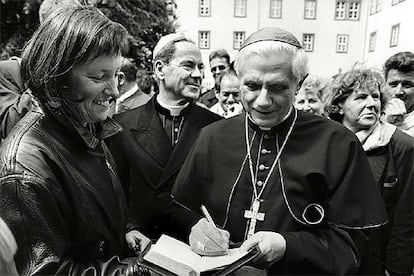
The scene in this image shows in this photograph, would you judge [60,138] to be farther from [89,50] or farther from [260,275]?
[260,275]

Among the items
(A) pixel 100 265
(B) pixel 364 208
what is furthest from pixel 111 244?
(B) pixel 364 208

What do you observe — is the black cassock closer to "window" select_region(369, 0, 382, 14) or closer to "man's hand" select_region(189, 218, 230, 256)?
"man's hand" select_region(189, 218, 230, 256)

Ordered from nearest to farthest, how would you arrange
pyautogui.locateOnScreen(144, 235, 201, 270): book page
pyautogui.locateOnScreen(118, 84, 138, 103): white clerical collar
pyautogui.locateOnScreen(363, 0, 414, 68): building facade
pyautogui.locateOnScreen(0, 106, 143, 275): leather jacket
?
pyautogui.locateOnScreen(0, 106, 143, 275): leather jacket → pyautogui.locateOnScreen(144, 235, 201, 270): book page → pyautogui.locateOnScreen(363, 0, 414, 68): building facade → pyautogui.locateOnScreen(118, 84, 138, 103): white clerical collar

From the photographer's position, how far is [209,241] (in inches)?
65.1

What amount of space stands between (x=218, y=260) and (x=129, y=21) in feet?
15.9

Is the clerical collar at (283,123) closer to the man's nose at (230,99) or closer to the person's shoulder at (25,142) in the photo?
the person's shoulder at (25,142)

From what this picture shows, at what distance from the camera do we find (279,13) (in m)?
2.92

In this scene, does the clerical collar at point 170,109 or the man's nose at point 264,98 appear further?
the clerical collar at point 170,109

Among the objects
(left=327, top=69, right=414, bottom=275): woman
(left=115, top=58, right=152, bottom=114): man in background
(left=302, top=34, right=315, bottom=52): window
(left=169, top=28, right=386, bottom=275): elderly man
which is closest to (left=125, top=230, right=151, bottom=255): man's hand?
(left=169, top=28, right=386, bottom=275): elderly man

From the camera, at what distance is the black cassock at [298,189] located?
1761 mm

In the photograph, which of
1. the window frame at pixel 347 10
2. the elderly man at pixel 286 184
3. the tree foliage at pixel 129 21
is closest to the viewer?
the elderly man at pixel 286 184

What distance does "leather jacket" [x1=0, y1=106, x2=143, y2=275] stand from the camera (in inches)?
49.3

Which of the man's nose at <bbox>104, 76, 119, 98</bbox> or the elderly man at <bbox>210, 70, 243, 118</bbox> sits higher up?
the man's nose at <bbox>104, 76, 119, 98</bbox>

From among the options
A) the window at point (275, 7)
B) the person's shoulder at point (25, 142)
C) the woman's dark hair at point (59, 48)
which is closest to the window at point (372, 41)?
the window at point (275, 7)
